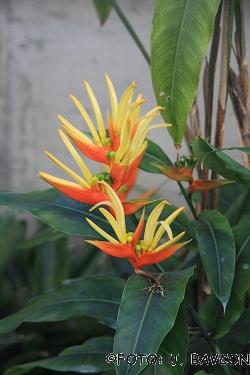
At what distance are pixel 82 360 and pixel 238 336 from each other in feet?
0.79

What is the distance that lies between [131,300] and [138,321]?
0.02 meters

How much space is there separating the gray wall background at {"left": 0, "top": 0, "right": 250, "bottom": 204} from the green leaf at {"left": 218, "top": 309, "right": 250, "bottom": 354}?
124 centimetres

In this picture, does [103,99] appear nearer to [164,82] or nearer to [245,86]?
[245,86]

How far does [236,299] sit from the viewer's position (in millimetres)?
583

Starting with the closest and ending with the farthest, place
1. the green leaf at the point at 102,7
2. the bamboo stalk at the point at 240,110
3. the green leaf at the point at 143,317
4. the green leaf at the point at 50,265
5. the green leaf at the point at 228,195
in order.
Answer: the green leaf at the point at 143,317 < the bamboo stalk at the point at 240,110 < the green leaf at the point at 228,195 < the green leaf at the point at 102,7 < the green leaf at the point at 50,265

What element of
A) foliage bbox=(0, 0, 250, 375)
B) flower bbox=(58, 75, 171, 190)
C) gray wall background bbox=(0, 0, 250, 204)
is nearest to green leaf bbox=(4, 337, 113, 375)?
foliage bbox=(0, 0, 250, 375)

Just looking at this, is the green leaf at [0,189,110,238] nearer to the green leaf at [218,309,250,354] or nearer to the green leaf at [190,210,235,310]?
the green leaf at [190,210,235,310]

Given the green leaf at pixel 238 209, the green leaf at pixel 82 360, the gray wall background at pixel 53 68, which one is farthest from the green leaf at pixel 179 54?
the gray wall background at pixel 53 68

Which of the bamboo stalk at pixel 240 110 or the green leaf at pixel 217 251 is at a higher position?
the bamboo stalk at pixel 240 110

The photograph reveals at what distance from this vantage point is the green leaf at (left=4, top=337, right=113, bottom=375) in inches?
26.7

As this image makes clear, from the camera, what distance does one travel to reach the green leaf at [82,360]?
677 mm

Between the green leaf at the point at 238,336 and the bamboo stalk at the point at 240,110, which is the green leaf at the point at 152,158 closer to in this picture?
the bamboo stalk at the point at 240,110

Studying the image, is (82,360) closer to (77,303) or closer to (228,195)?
(77,303)

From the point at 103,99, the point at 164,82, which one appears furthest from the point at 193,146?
the point at 103,99
